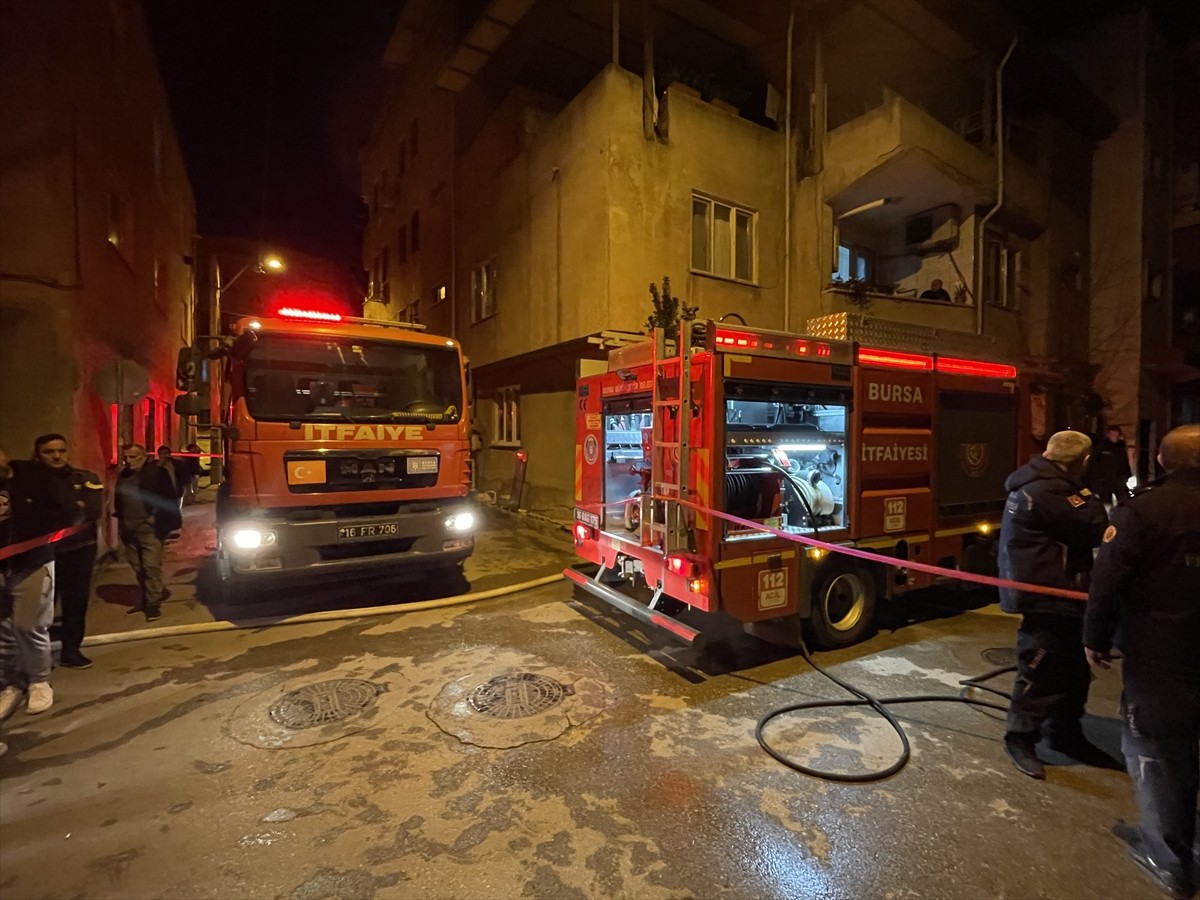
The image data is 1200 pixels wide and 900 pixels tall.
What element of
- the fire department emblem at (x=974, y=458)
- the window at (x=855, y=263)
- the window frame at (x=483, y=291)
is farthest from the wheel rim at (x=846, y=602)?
the window frame at (x=483, y=291)

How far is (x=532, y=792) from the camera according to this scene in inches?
127

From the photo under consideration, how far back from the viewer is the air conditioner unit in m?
13.3

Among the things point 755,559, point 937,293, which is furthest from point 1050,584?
point 937,293

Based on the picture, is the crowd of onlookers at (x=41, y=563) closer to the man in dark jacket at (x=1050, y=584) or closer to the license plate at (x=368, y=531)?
the license plate at (x=368, y=531)

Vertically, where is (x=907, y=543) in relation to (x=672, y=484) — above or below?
below

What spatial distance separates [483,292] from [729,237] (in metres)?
6.25

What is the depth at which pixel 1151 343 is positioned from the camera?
16.0 m

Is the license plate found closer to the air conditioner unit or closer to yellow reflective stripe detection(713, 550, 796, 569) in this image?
yellow reflective stripe detection(713, 550, 796, 569)

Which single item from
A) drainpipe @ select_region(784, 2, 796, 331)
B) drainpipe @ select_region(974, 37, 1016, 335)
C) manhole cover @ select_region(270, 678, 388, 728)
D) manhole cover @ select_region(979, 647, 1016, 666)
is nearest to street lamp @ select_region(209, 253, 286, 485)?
manhole cover @ select_region(270, 678, 388, 728)

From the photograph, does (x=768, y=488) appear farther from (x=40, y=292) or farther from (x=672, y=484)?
(x=40, y=292)

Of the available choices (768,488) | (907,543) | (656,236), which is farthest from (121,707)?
(656,236)

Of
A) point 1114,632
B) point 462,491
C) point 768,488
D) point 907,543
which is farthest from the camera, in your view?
point 462,491

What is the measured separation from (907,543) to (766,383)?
242 cm

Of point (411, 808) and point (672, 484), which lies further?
point (672, 484)
